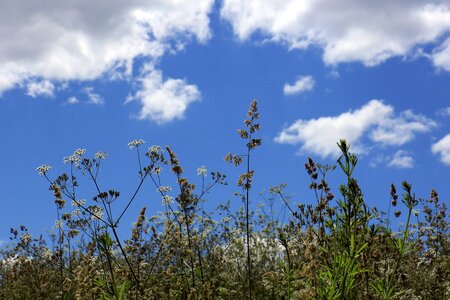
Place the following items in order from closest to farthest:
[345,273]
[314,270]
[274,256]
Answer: [345,273] < [314,270] < [274,256]

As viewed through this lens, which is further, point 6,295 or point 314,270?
point 6,295

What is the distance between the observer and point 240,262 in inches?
411

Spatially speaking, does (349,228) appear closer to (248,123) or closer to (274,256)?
(248,123)

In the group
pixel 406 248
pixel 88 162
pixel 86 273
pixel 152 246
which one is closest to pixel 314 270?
pixel 406 248

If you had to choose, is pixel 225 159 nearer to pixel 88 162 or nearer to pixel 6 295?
pixel 88 162

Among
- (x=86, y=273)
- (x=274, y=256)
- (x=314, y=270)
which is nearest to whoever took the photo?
(x=314, y=270)

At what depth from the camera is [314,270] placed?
3652 millimetres

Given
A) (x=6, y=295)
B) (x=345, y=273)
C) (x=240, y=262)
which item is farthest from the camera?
(x=240, y=262)

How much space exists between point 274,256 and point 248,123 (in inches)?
206

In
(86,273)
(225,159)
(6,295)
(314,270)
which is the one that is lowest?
(314,270)

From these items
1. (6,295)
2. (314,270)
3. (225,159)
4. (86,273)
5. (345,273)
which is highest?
(225,159)

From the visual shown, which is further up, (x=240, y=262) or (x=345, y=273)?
(x=240, y=262)

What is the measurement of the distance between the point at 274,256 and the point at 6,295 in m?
5.17

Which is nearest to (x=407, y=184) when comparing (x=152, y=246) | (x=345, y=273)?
(x=345, y=273)
